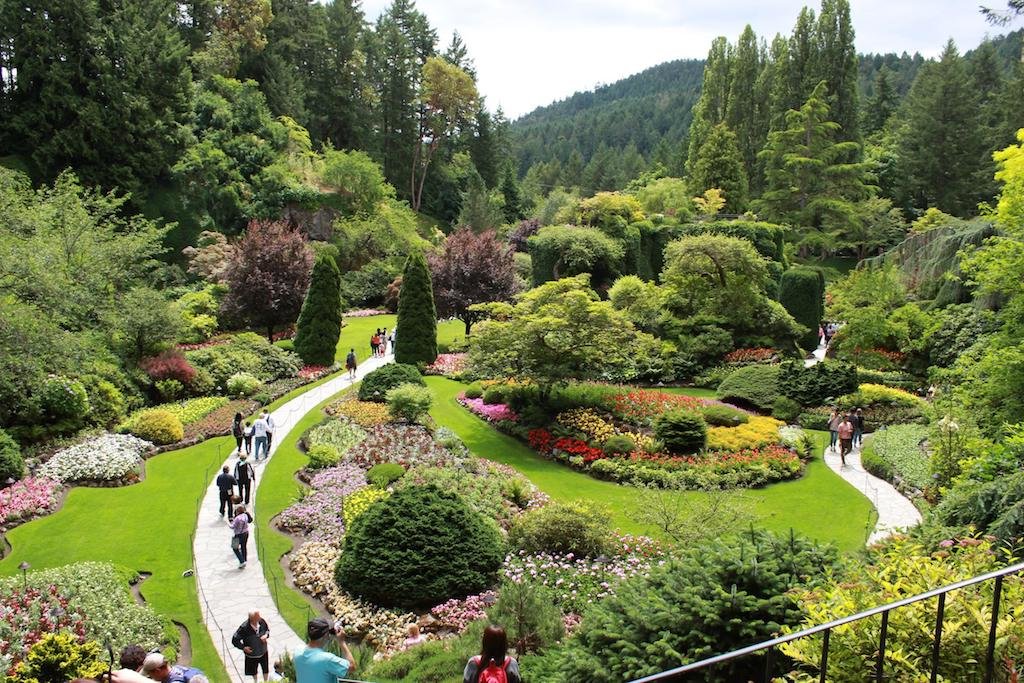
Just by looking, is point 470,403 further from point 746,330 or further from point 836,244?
point 836,244

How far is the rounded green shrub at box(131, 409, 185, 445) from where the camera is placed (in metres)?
19.4

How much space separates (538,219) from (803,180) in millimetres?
17818

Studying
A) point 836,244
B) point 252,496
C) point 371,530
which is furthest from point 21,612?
point 836,244

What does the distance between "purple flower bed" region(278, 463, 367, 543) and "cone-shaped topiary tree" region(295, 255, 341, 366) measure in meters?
11.0

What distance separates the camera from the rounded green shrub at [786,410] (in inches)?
879

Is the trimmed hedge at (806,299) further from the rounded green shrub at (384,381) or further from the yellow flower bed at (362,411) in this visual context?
the yellow flower bed at (362,411)

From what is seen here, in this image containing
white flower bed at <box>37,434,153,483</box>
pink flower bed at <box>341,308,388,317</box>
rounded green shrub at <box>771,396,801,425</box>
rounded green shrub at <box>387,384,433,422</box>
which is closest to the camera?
white flower bed at <box>37,434,153,483</box>

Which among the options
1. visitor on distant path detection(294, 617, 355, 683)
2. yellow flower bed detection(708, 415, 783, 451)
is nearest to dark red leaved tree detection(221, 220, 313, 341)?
yellow flower bed detection(708, 415, 783, 451)

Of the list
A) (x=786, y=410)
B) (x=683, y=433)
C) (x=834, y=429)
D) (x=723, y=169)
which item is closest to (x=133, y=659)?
(x=683, y=433)

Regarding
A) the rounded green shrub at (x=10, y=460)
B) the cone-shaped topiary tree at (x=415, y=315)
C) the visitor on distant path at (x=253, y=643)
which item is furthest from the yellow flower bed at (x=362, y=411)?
the visitor on distant path at (x=253, y=643)

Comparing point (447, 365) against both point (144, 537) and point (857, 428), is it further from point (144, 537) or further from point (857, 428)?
point (144, 537)

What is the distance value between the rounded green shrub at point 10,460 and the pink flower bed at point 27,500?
343mm

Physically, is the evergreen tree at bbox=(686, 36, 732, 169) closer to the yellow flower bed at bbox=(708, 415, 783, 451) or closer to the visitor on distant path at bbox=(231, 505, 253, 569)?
the yellow flower bed at bbox=(708, 415, 783, 451)

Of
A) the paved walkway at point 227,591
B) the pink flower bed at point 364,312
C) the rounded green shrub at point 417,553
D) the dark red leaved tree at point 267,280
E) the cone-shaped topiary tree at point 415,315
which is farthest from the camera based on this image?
the pink flower bed at point 364,312
